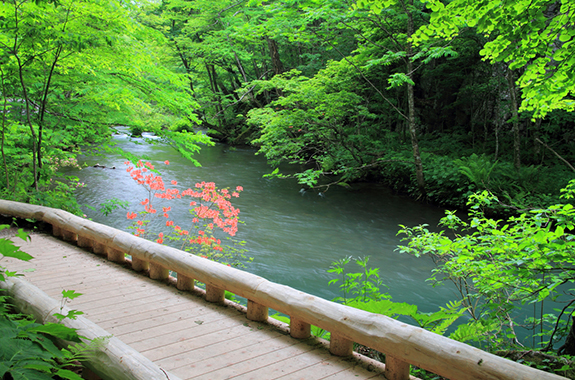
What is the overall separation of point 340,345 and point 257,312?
2.52 feet

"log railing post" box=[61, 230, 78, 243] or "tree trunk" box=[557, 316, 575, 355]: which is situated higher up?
"tree trunk" box=[557, 316, 575, 355]

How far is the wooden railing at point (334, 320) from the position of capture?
188 cm

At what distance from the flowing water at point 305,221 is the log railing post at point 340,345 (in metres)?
3.44

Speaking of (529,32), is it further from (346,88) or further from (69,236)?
(346,88)

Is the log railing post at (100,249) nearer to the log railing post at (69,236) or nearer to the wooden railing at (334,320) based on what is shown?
the wooden railing at (334,320)

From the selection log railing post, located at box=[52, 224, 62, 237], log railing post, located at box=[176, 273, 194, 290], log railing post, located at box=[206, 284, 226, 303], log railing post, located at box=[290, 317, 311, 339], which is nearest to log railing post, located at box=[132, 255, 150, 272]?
log railing post, located at box=[176, 273, 194, 290]

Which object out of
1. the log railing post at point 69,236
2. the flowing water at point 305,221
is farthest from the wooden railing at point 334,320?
the flowing water at point 305,221

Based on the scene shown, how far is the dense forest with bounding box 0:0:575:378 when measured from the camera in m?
3.24

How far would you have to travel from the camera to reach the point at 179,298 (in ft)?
10.7

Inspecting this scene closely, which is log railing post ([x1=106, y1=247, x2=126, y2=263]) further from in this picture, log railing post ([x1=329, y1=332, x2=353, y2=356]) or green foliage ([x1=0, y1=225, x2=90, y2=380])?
log railing post ([x1=329, y1=332, x2=353, y2=356])

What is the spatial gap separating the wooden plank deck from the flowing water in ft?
10.1

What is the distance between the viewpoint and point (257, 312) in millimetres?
2877

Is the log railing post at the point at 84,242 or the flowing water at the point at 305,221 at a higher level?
the log railing post at the point at 84,242

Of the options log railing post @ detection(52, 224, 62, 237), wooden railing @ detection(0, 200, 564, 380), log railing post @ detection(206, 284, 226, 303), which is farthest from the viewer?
log railing post @ detection(52, 224, 62, 237)
